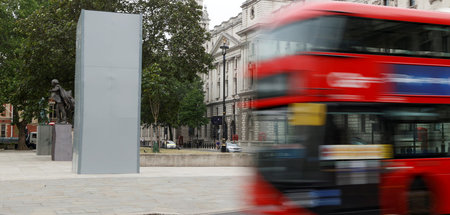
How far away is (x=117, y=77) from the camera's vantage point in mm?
16953

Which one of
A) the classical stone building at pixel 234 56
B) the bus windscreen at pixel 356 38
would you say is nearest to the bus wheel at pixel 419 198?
the bus windscreen at pixel 356 38

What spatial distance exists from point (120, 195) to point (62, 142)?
602 inches

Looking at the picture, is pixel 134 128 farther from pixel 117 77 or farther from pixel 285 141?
pixel 285 141

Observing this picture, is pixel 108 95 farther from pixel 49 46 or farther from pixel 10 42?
pixel 10 42

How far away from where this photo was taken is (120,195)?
37.8 feet

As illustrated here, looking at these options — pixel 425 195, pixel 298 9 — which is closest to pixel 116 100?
pixel 298 9

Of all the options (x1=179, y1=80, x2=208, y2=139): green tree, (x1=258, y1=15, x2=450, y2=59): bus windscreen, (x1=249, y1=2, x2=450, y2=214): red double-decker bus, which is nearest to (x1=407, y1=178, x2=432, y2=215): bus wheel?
(x1=249, y1=2, x2=450, y2=214): red double-decker bus

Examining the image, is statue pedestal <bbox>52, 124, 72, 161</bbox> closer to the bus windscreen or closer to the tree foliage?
the bus windscreen

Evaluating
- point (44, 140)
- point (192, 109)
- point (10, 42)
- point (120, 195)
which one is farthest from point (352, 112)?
point (192, 109)

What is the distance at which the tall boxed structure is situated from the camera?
54.5ft

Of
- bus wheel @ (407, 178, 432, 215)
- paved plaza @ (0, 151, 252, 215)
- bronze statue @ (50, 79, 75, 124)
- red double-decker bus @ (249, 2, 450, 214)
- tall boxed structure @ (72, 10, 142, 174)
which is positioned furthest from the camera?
bronze statue @ (50, 79, 75, 124)

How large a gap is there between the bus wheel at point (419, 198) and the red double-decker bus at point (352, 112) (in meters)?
0.02

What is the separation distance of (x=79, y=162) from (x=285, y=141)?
35.1 ft

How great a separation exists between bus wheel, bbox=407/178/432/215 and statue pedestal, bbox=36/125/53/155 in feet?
87.9
